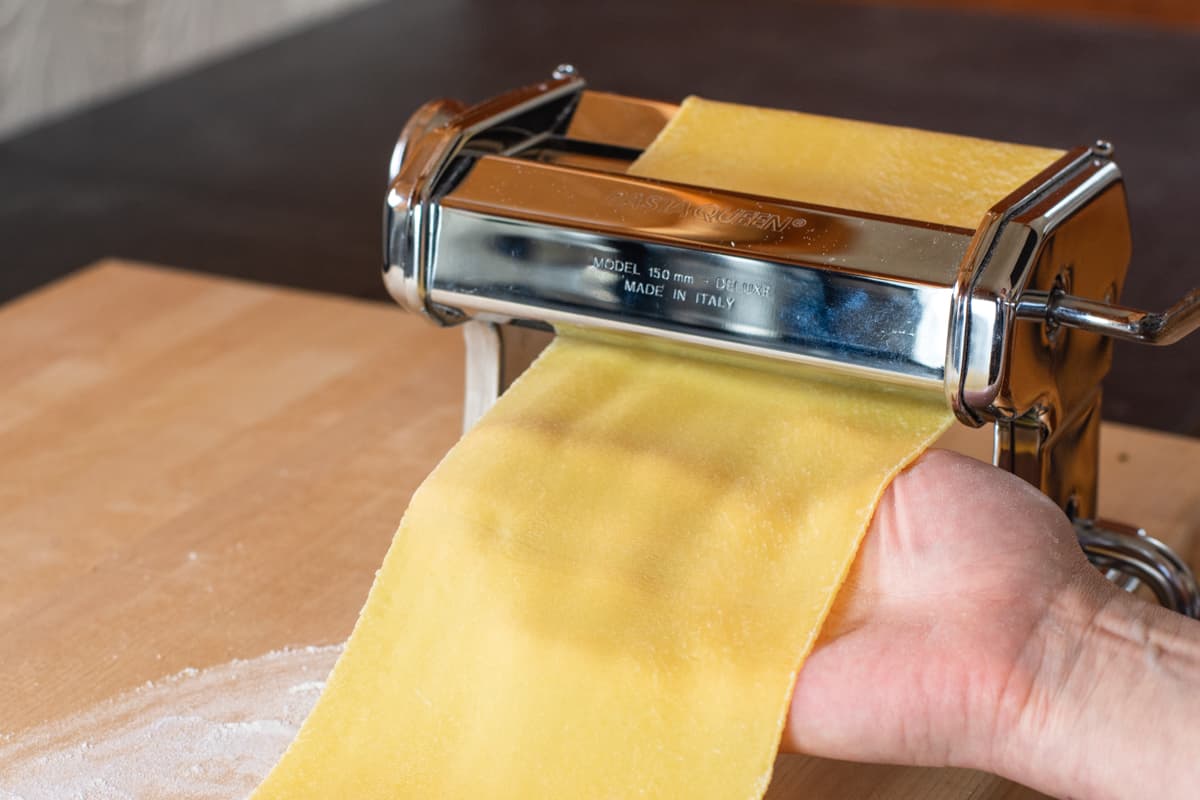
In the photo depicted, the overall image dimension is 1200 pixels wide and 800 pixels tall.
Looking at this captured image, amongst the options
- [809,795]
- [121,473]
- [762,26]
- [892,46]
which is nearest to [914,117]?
[892,46]

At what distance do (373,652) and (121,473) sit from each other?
349mm

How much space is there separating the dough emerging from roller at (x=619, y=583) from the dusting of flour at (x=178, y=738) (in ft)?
0.23

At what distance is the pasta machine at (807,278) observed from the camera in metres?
0.60

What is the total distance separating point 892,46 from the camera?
2.78 meters

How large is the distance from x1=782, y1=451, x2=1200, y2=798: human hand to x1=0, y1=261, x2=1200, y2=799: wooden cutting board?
0.27 ft

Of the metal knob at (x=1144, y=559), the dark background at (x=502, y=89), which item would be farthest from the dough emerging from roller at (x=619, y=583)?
the dark background at (x=502, y=89)

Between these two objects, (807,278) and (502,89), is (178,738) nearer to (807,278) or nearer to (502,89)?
(807,278)

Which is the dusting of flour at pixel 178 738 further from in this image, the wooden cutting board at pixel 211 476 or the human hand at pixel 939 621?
the human hand at pixel 939 621

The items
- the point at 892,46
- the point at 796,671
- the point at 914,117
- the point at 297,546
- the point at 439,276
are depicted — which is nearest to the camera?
the point at 796,671

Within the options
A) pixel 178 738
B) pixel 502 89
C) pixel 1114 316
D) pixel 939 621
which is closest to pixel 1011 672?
pixel 939 621

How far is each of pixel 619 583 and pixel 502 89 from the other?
195cm

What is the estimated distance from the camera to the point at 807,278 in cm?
62

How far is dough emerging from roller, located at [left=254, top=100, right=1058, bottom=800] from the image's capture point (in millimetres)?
591

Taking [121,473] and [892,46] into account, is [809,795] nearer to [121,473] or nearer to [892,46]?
[121,473]
